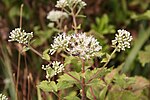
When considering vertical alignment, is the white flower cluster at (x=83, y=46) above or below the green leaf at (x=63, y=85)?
above

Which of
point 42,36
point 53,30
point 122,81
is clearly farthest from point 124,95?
point 42,36

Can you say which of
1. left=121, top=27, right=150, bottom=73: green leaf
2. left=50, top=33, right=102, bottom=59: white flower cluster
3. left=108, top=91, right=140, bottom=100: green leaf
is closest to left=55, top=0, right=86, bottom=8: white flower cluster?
left=50, top=33, right=102, bottom=59: white flower cluster

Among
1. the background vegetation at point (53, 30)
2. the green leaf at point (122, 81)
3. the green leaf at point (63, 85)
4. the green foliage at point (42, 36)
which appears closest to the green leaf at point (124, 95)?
the green leaf at point (122, 81)

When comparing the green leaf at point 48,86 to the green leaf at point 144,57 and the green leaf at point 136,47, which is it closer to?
the green leaf at point 144,57

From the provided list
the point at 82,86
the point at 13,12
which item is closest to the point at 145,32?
the point at 13,12

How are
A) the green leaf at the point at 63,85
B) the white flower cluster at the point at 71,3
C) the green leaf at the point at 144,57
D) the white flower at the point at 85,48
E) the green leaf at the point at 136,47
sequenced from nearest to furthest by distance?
1. the white flower at the point at 85,48
2. the green leaf at the point at 63,85
3. the white flower cluster at the point at 71,3
4. the green leaf at the point at 144,57
5. the green leaf at the point at 136,47

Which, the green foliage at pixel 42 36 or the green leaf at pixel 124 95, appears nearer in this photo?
the green leaf at pixel 124 95

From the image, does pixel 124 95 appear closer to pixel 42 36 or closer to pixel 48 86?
pixel 48 86

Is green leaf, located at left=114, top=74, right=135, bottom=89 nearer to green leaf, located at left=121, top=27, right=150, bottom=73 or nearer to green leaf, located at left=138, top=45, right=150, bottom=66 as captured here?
green leaf, located at left=138, top=45, right=150, bottom=66

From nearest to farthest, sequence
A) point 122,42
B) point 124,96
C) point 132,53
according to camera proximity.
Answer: point 122,42
point 124,96
point 132,53

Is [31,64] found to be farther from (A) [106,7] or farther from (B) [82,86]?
(B) [82,86]
